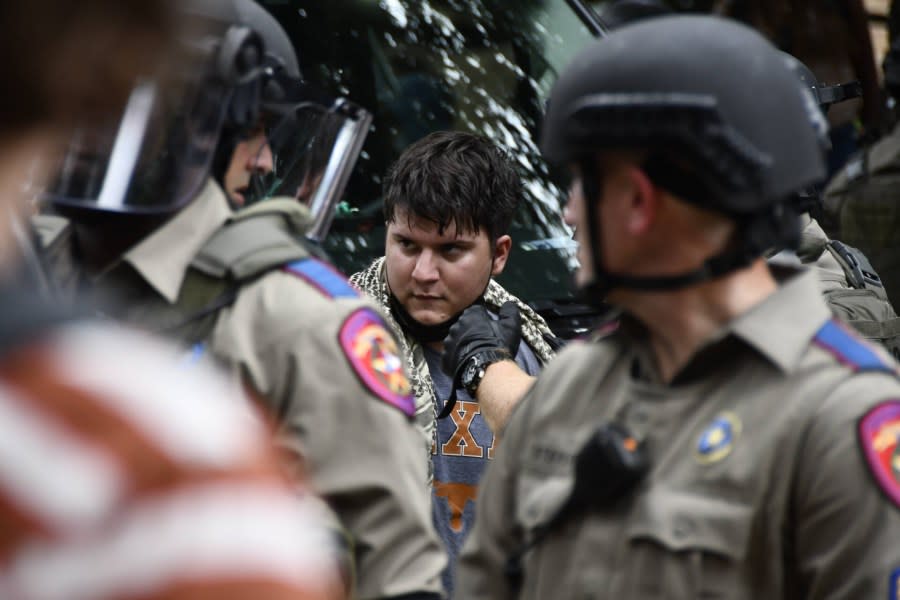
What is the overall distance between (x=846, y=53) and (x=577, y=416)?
6.97 metres

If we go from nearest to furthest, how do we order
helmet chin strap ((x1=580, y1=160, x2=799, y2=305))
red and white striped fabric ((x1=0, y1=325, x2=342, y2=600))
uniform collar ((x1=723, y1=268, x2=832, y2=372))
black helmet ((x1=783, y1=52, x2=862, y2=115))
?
red and white striped fabric ((x1=0, y1=325, x2=342, y2=600)) → uniform collar ((x1=723, y1=268, x2=832, y2=372)) → helmet chin strap ((x1=580, y1=160, x2=799, y2=305)) → black helmet ((x1=783, y1=52, x2=862, y2=115))

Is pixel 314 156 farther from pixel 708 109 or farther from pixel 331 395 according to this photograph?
pixel 708 109

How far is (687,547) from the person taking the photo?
2.06 metres

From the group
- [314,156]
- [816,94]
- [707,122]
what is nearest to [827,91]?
[816,94]

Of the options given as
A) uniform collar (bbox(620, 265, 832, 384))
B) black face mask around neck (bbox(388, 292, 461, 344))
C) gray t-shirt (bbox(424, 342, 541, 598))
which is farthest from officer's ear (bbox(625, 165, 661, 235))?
black face mask around neck (bbox(388, 292, 461, 344))

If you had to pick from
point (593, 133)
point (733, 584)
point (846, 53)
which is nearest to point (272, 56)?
point (593, 133)

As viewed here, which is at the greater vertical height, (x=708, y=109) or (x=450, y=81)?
(x=708, y=109)

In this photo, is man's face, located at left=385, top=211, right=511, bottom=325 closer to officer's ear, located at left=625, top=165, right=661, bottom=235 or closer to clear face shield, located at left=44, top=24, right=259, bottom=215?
clear face shield, located at left=44, top=24, right=259, bottom=215

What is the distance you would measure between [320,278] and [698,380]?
0.68 meters

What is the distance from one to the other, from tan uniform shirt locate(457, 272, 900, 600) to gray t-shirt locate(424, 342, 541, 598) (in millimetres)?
1529

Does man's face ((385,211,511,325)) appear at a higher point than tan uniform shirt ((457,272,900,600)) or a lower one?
lower

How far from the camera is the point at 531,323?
4.14 metres

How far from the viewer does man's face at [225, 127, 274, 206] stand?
2.69 meters

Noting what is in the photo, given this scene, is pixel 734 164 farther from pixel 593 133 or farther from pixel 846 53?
pixel 846 53
